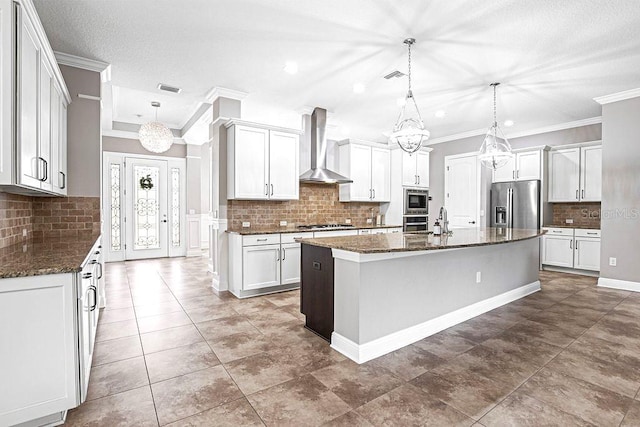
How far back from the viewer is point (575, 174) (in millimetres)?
5953

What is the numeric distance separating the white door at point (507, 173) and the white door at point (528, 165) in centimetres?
7

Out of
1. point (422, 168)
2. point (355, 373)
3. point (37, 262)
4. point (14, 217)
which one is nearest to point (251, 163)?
point (14, 217)

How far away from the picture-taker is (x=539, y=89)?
4.54 metres

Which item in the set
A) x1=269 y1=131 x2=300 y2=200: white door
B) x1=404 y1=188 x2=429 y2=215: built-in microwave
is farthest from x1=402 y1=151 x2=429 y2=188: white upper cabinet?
x1=269 y1=131 x2=300 y2=200: white door

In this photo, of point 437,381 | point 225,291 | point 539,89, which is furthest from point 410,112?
point 437,381

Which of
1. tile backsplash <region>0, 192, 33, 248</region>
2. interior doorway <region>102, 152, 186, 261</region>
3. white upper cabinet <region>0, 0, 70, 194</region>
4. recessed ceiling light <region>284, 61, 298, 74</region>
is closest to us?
white upper cabinet <region>0, 0, 70, 194</region>

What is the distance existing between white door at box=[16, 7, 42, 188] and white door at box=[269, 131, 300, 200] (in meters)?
2.84

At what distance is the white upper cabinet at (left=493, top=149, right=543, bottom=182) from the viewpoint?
20.3 feet

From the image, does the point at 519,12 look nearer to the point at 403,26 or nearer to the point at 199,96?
the point at 403,26

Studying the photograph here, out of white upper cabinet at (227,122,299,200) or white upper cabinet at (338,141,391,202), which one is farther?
white upper cabinet at (338,141,391,202)

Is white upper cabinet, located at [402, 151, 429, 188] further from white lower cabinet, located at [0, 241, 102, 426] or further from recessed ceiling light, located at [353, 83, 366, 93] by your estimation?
white lower cabinet, located at [0, 241, 102, 426]

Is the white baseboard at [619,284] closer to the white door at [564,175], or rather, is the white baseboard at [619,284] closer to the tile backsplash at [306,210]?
the white door at [564,175]

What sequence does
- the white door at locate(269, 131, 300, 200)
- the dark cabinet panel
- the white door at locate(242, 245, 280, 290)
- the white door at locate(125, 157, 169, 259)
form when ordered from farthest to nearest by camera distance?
the white door at locate(125, 157, 169, 259), the white door at locate(269, 131, 300, 200), the white door at locate(242, 245, 280, 290), the dark cabinet panel

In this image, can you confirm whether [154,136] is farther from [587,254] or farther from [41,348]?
[587,254]
